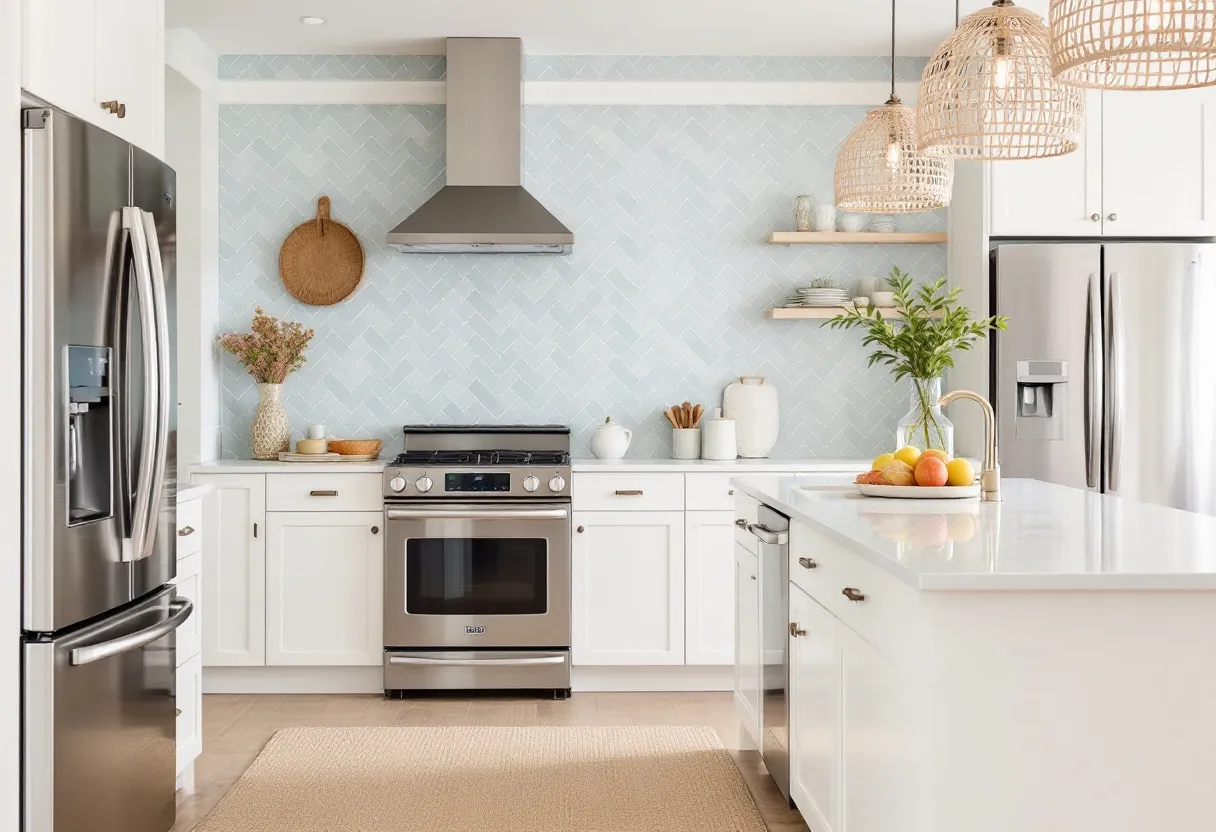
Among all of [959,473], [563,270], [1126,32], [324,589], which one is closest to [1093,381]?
[959,473]

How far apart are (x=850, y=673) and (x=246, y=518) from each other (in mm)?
2920

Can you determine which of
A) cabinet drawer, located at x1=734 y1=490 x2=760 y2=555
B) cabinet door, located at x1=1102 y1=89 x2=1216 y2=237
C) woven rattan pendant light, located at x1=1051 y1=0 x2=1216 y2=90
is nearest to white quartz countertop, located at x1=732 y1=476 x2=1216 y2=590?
cabinet drawer, located at x1=734 y1=490 x2=760 y2=555

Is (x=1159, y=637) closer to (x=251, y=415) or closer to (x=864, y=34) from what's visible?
(x=864, y=34)

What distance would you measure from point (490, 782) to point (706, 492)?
1.57 m

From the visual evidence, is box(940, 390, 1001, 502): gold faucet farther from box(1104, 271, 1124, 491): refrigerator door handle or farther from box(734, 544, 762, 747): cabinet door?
box(1104, 271, 1124, 491): refrigerator door handle

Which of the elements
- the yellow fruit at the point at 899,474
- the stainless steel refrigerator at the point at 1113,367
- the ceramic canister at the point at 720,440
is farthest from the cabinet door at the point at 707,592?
the yellow fruit at the point at 899,474

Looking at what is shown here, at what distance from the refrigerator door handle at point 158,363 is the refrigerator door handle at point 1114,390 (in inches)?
137

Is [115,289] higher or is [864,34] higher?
[864,34]

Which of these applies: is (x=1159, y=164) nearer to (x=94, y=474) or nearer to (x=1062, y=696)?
(x=1062, y=696)

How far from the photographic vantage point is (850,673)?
7.38ft

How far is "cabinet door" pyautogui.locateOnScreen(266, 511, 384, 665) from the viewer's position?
14.4 feet

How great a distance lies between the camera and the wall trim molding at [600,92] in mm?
4875

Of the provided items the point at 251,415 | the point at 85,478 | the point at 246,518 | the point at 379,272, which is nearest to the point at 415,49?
the point at 379,272

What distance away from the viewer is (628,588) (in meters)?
4.46
